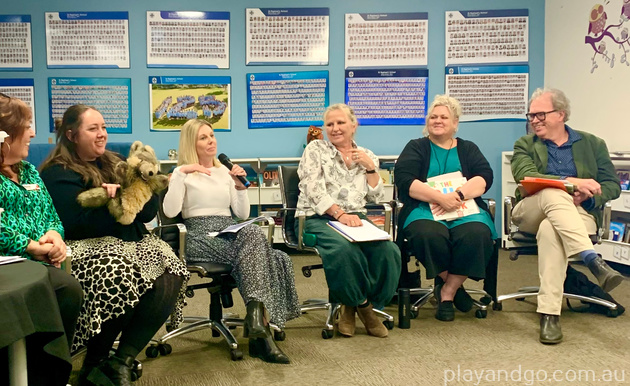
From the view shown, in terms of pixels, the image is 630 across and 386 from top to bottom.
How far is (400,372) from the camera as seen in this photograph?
2.28 meters

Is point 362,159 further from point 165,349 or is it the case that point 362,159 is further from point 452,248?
point 165,349

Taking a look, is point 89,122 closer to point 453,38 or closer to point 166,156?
point 166,156

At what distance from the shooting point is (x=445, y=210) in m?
3.04

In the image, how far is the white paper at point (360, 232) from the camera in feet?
8.79

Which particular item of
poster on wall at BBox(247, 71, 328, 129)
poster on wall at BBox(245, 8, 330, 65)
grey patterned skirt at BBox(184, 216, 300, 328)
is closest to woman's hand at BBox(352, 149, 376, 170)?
grey patterned skirt at BBox(184, 216, 300, 328)

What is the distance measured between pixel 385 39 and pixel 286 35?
861mm

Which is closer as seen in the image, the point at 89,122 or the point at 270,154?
the point at 89,122

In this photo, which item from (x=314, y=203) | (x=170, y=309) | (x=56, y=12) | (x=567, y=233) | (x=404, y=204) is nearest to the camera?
(x=170, y=309)

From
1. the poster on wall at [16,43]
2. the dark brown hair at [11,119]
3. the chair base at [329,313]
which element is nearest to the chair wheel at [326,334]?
the chair base at [329,313]

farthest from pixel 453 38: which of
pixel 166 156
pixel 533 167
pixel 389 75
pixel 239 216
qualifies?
pixel 239 216

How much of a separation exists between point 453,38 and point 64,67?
3.35 m

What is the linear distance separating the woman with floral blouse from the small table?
1.35m

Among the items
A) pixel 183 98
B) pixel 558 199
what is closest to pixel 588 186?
pixel 558 199

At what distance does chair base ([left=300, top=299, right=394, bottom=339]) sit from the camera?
2.75 meters
